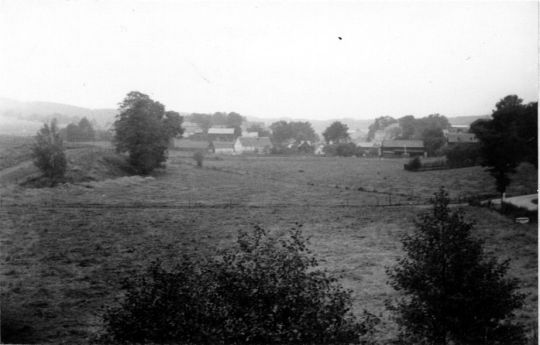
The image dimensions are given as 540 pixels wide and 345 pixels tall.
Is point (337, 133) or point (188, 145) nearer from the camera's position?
point (188, 145)

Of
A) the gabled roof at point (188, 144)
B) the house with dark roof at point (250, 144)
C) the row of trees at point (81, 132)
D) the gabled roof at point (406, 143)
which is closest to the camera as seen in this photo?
the gabled roof at point (406, 143)

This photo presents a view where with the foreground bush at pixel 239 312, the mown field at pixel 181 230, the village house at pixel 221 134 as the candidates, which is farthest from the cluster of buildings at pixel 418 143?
the village house at pixel 221 134

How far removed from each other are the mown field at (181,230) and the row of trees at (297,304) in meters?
3.34

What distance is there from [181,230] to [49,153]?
13.7 metres

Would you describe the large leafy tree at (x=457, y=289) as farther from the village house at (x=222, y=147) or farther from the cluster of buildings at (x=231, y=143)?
the village house at (x=222, y=147)

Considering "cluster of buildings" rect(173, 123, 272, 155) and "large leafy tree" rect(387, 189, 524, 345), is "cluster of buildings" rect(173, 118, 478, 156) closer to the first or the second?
"cluster of buildings" rect(173, 123, 272, 155)

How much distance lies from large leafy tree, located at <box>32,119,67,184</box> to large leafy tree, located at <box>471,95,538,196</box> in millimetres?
29073

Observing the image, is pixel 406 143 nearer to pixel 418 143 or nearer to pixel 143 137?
pixel 418 143

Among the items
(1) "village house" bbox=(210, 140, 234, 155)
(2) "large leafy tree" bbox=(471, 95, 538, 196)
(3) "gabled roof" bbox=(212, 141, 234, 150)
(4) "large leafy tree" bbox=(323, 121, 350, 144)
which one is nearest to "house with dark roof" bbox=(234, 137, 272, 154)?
(3) "gabled roof" bbox=(212, 141, 234, 150)

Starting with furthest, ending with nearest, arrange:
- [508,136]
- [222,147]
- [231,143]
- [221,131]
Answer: [221,131], [231,143], [222,147], [508,136]

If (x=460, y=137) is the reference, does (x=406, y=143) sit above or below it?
below

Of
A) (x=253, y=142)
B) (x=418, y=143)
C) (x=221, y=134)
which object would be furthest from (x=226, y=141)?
(x=418, y=143)

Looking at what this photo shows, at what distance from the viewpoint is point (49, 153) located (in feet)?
98.1

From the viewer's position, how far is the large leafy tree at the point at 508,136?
1869 centimetres
